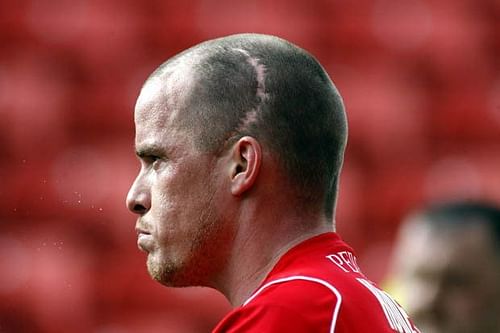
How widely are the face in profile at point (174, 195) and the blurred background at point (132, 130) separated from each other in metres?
3.08

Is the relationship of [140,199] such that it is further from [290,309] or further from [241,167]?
[290,309]

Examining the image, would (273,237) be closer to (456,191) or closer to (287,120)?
(287,120)

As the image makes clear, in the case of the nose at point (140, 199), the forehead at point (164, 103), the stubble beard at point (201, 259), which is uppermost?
the forehead at point (164, 103)

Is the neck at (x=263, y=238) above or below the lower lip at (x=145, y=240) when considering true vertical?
above

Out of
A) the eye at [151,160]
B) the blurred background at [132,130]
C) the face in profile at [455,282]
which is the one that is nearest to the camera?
the eye at [151,160]

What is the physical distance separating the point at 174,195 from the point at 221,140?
0.50ft

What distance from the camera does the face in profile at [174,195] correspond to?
243cm

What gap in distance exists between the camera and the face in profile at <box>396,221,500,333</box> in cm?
387

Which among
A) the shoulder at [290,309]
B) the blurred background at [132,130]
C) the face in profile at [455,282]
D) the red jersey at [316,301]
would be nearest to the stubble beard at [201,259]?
the red jersey at [316,301]

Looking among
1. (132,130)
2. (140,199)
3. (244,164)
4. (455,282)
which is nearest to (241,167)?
(244,164)

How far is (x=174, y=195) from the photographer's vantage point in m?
2.46

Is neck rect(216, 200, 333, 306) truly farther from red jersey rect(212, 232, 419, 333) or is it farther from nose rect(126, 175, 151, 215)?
nose rect(126, 175, 151, 215)

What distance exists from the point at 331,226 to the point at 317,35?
3897 mm

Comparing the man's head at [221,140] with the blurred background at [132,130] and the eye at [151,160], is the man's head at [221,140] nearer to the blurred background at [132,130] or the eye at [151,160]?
the eye at [151,160]
